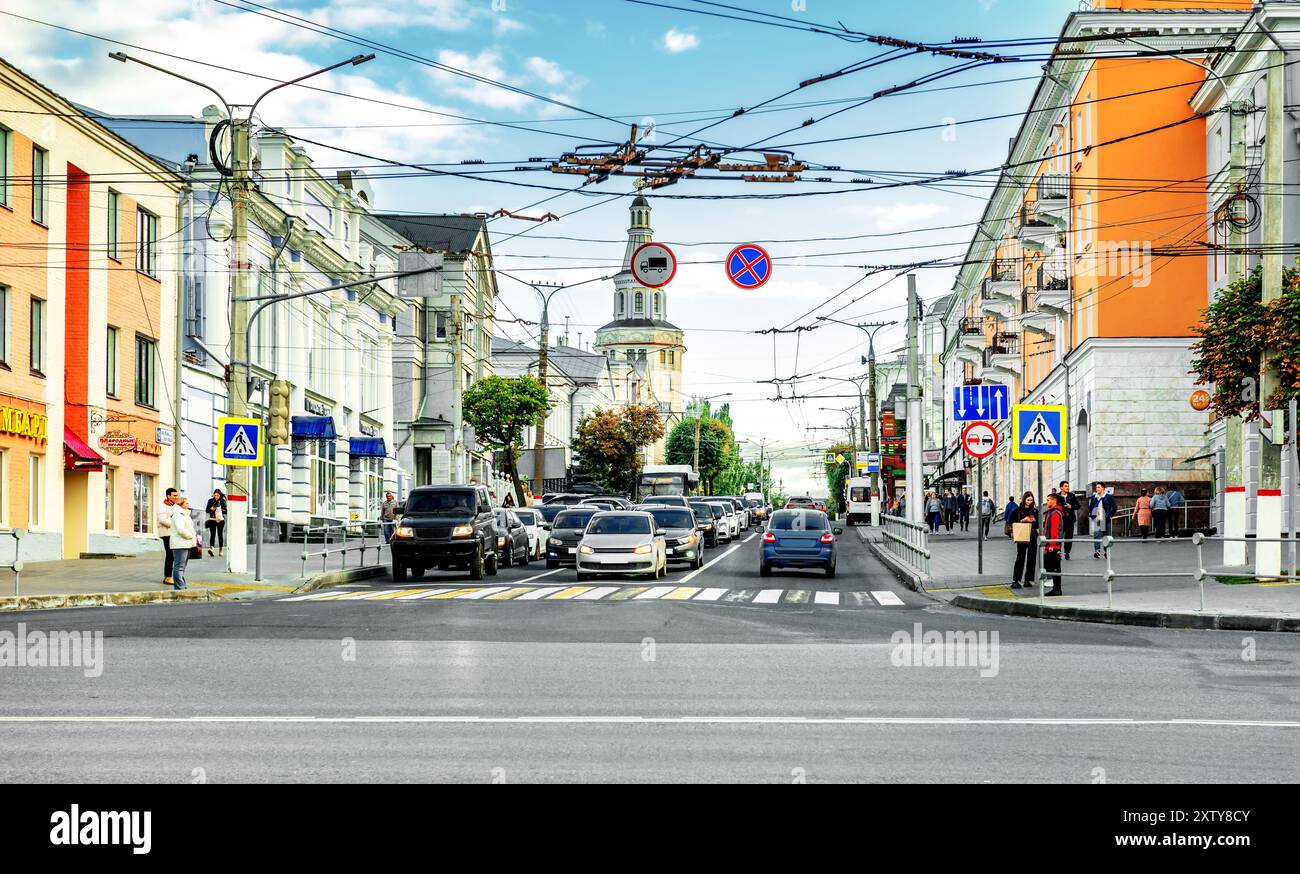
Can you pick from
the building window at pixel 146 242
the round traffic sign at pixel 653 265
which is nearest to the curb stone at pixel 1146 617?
the round traffic sign at pixel 653 265

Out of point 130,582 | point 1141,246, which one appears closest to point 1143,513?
point 1141,246

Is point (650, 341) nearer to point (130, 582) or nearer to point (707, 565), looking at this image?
point (707, 565)

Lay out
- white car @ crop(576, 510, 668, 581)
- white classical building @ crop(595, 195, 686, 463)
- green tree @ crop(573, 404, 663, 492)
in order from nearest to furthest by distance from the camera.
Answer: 1. white car @ crop(576, 510, 668, 581)
2. green tree @ crop(573, 404, 663, 492)
3. white classical building @ crop(595, 195, 686, 463)

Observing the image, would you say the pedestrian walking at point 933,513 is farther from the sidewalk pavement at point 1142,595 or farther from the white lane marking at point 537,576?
the white lane marking at point 537,576

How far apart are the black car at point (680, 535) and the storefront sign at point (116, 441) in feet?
42.9

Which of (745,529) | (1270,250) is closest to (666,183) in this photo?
(1270,250)

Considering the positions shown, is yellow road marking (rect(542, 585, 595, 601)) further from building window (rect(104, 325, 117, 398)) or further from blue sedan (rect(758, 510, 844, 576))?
building window (rect(104, 325, 117, 398))

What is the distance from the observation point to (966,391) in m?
27.4

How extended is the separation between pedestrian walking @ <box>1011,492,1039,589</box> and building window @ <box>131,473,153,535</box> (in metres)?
23.9

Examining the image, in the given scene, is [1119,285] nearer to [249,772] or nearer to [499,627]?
[499,627]

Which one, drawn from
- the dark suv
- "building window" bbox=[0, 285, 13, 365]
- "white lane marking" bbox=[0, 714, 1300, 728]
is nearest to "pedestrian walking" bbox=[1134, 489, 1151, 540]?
the dark suv

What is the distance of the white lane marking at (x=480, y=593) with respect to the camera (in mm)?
25091

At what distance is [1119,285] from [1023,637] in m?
32.3

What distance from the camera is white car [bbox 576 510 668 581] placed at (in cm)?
3219
